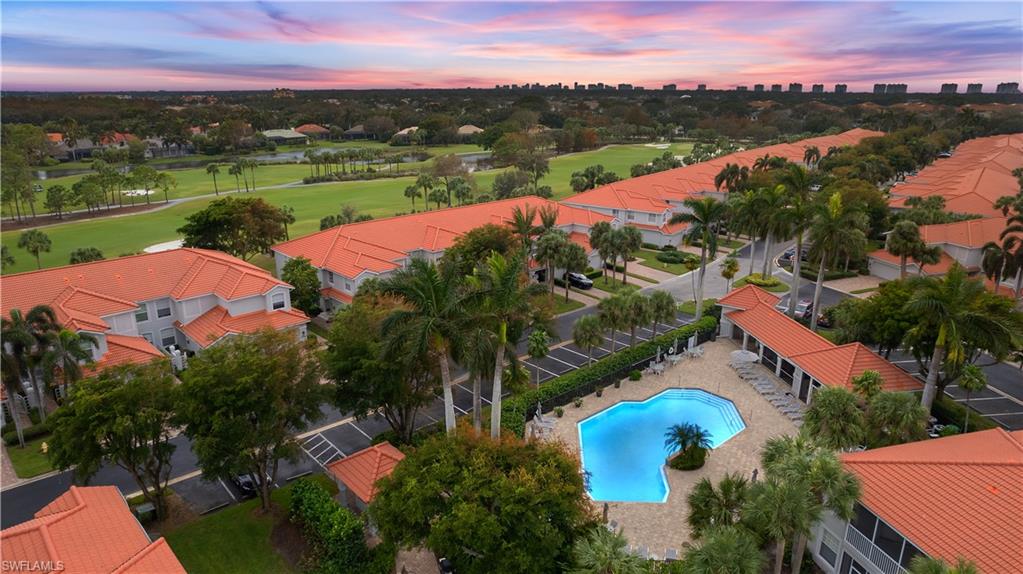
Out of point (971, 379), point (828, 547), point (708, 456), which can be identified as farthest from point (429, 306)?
point (971, 379)

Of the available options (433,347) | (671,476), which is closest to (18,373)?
(433,347)

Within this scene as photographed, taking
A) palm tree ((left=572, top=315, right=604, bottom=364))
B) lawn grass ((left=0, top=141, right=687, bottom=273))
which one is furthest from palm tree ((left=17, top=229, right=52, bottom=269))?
palm tree ((left=572, top=315, right=604, bottom=364))

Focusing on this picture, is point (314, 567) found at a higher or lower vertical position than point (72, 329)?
lower

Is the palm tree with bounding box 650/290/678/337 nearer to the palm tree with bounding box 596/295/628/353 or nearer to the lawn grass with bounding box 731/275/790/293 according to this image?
the palm tree with bounding box 596/295/628/353

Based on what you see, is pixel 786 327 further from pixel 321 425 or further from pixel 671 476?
pixel 321 425

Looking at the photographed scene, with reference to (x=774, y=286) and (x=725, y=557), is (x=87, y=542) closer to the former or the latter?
(x=725, y=557)
